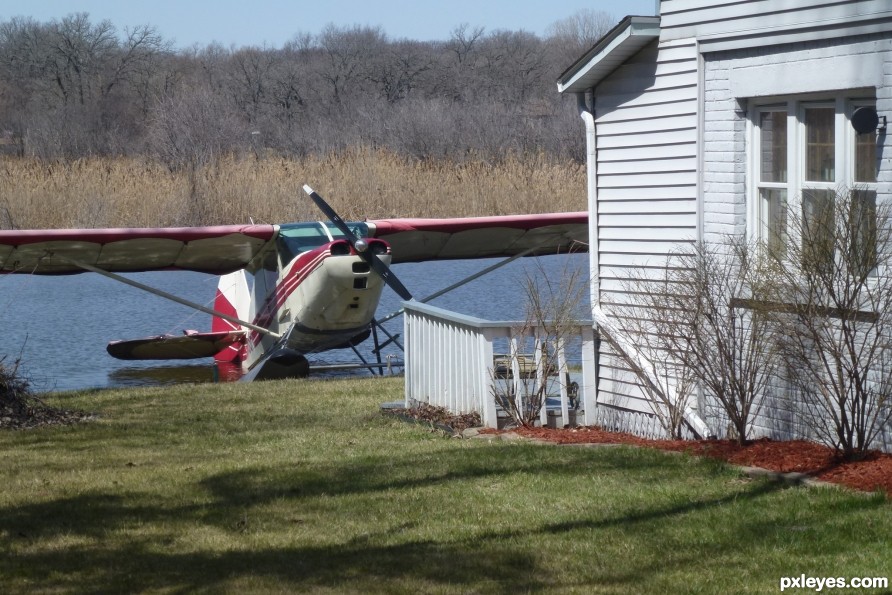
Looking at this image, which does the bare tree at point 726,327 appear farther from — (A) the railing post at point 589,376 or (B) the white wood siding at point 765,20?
(B) the white wood siding at point 765,20

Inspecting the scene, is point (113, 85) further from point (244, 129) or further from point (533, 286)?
point (533, 286)

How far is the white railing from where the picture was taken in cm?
888

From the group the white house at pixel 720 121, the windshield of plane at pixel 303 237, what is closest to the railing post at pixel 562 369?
the white house at pixel 720 121

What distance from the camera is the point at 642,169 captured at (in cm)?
927

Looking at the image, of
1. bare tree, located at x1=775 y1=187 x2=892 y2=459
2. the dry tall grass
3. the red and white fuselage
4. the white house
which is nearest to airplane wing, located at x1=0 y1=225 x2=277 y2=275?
the red and white fuselage

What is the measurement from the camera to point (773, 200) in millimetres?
8016

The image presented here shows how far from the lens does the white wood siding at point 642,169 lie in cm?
871

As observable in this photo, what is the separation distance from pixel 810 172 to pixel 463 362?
3012mm

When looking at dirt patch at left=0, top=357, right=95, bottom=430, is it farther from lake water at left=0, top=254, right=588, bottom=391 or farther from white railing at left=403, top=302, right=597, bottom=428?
lake water at left=0, top=254, right=588, bottom=391

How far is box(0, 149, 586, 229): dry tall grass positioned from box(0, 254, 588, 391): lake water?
5.77 feet

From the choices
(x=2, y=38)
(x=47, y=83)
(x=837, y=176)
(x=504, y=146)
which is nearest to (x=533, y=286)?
(x=837, y=176)

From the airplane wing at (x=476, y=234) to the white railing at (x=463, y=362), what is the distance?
27.8 ft

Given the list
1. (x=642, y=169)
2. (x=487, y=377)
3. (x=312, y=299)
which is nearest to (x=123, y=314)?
(x=312, y=299)

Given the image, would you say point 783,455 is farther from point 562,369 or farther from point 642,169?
point 642,169
